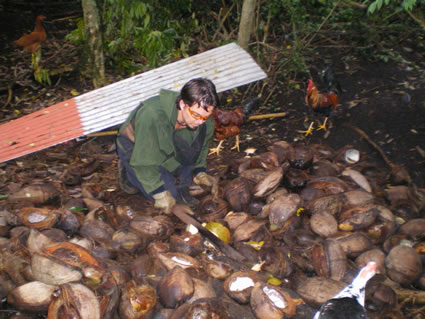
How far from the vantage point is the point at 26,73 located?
20.1 feet

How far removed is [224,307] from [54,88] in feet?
16.3

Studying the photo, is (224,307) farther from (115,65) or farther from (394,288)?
(115,65)

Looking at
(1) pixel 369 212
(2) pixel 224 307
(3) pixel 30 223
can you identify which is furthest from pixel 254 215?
(3) pixel 30 223

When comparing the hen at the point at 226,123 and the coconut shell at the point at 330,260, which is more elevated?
the coconut shell at the point at 330,260

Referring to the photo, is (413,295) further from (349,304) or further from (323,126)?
(323,126)

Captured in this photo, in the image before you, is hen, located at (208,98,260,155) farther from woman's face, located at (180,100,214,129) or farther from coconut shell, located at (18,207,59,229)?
coconut shell, located at (18,207,59,229)

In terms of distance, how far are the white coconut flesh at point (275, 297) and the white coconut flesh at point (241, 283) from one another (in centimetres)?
13

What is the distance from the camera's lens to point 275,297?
6.96 ft

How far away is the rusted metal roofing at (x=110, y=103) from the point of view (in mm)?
4113

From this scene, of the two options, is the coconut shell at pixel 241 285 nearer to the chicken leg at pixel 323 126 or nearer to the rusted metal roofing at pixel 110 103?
the rusted metal roofing at pixel 110 103

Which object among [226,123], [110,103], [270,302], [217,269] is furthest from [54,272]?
[110,103]

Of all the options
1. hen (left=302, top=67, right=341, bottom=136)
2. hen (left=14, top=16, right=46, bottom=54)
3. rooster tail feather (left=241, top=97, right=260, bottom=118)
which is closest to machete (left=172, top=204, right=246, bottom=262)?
rooster tail feather (left=241, top=97, right=260, bottom=118)

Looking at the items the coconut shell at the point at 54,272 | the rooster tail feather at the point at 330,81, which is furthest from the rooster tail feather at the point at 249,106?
the coconut shell at the point at 54,272

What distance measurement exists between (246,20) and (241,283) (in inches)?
153
